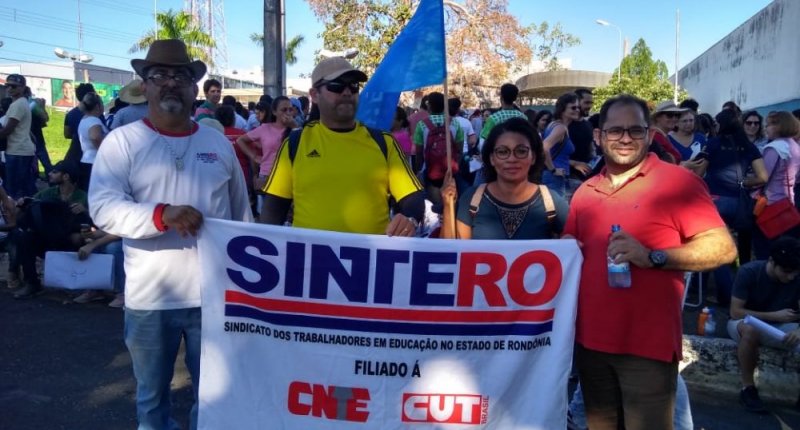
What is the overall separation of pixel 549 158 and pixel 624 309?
4.07 m

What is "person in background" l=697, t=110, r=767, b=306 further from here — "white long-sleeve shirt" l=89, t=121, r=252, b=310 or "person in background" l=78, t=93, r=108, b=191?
"person in background" l=78, t=93, r=108, b=191

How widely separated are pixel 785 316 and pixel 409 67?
3.58 m

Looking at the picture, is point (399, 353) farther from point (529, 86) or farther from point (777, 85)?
point (529, 86)

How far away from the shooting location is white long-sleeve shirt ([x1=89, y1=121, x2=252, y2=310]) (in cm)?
304

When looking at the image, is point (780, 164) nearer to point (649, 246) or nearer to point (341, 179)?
point (649, 246)

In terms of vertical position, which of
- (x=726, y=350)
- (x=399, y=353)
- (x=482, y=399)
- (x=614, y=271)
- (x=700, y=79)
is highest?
(x=700, y=79)

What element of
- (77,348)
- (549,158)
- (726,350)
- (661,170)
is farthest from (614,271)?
(77,348)

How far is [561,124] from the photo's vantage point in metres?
6.95

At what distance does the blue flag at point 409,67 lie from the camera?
11.4ft

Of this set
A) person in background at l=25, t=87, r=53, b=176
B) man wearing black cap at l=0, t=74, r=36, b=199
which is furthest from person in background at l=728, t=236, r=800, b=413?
person in background at l=25, t=87, r=53, b=176

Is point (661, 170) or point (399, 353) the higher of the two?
point (661, 170)

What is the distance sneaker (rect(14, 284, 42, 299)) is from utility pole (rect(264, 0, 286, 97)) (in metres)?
4.94

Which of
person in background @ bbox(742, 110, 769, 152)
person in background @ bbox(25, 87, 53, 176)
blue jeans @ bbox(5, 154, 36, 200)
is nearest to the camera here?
person in background @ bbox(742, 110, 769, 152)

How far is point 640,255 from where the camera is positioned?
2.63 m
